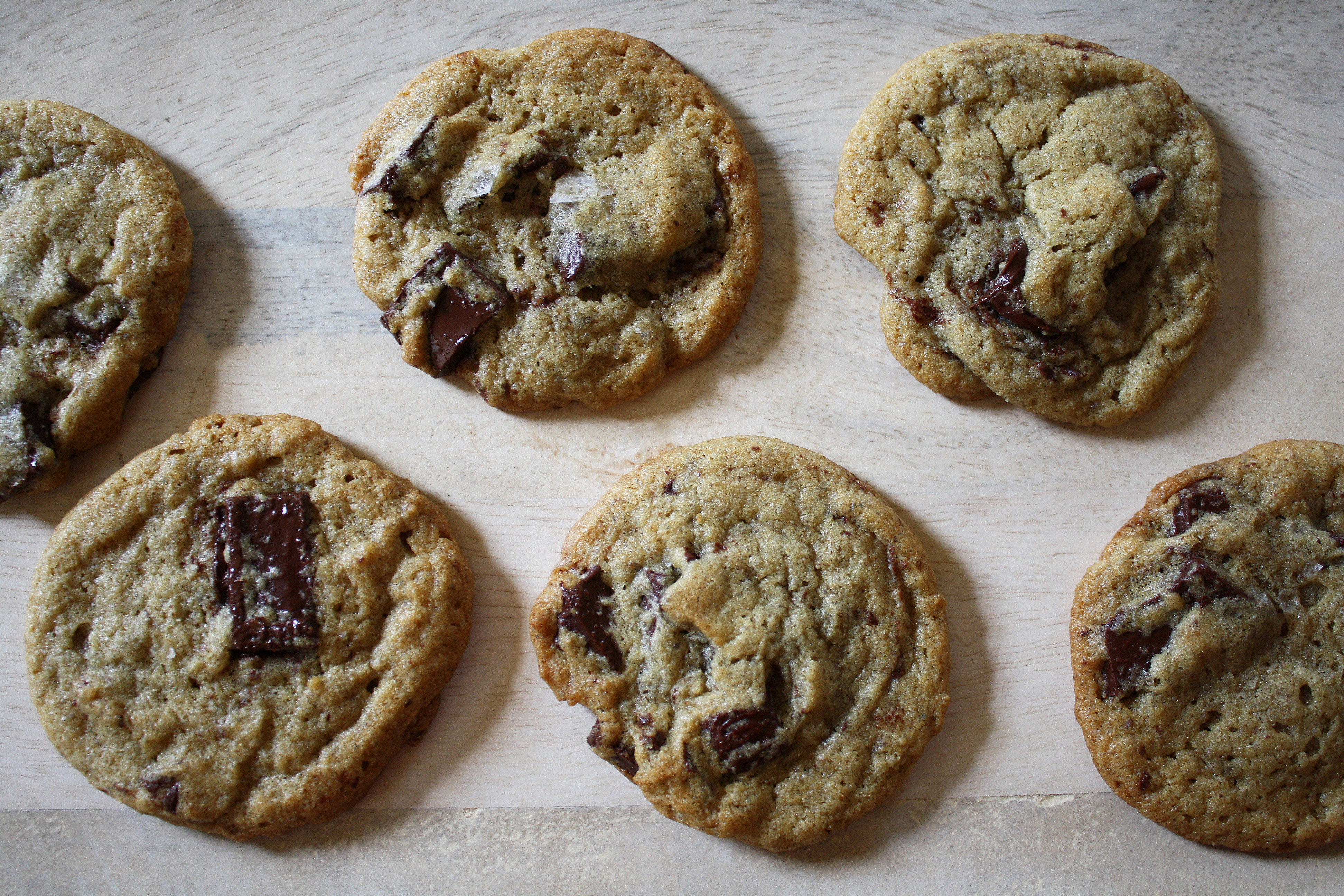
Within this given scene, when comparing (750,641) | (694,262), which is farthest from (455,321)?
(750,641)

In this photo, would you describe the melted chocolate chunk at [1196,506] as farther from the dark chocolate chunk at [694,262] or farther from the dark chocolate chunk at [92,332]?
the dark chocolate chunk at [92,332]

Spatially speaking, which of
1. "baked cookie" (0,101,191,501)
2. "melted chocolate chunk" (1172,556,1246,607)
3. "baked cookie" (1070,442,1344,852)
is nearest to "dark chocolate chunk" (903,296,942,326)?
"baked cookie" (1070,442,1344,852)

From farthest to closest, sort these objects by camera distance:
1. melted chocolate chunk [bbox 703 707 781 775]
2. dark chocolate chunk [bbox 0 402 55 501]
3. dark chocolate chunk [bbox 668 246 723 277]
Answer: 1. dark chocolate chunk [bbox 668 246 723 277]
2. dark chocolate chunk [bbox 0 402 55 501]
3. melted chocolate chunk [bbox 703 707 781 775]

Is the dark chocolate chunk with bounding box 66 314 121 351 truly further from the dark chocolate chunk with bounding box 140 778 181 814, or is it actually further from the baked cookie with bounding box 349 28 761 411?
the dark chocolate chunk with bounding box 140 778 181 814

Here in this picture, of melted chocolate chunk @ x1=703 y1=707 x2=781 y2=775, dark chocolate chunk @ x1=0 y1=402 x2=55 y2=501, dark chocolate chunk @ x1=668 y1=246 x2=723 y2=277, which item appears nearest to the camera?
melted chocolate chunk @ x1=703 y1=707 x2=781 y2=775

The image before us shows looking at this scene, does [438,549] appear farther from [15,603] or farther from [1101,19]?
[1101,19]

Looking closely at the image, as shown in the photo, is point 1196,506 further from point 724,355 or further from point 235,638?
point 235,638
